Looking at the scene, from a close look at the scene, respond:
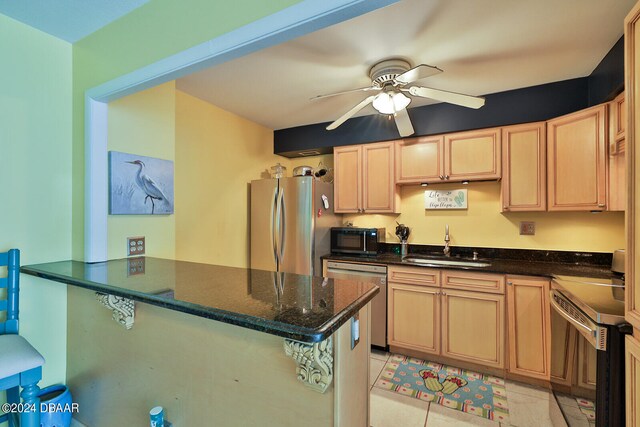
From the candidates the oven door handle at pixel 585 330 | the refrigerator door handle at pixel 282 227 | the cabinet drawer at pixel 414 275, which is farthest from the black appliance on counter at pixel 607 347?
the refrigerator door handle at pixel 282 227

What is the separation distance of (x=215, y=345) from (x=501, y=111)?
2906 mm

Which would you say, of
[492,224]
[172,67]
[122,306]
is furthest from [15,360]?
[492,224]

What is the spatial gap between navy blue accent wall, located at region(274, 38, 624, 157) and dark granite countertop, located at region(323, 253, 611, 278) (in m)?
1.27

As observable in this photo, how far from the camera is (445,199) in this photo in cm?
305

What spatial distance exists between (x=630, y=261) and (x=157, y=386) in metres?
2.11

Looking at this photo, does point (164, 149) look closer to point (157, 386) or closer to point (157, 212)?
point (157, 212)

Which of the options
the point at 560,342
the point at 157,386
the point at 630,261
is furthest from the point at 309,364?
the point at 560,342

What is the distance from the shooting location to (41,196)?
164 cm

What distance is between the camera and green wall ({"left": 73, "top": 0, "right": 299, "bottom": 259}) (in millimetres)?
1111

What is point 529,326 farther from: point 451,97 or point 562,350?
point 451,97

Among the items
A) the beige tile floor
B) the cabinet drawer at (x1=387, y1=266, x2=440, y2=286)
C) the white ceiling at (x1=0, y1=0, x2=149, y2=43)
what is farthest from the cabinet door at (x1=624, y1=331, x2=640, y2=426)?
the white ceiling at (x1=0, y1=0, x2=149, y2=43)

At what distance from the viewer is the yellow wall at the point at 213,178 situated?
257 centimetres

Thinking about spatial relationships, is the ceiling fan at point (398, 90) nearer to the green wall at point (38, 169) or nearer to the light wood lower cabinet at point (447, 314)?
the light wood lower cabinet at point (447, 314)

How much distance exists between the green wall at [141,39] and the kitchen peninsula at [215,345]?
0.56 meters
